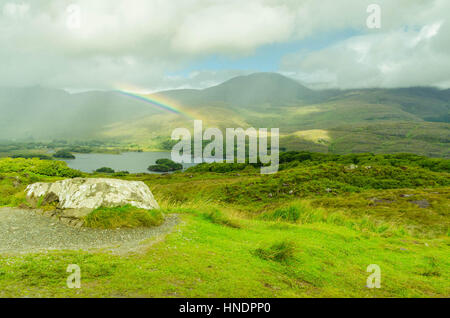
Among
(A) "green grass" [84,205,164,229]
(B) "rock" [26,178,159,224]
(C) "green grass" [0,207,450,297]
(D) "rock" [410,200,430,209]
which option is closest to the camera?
(C) "green grass" [0,207,450,297]

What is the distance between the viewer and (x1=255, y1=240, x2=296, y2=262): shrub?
6.29 meters

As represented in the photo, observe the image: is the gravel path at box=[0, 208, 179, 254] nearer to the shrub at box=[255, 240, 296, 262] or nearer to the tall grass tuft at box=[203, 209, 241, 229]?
the tall grass tuft at box=[203, 209, 241, 229]

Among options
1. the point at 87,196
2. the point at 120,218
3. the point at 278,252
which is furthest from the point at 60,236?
the point at 278,252

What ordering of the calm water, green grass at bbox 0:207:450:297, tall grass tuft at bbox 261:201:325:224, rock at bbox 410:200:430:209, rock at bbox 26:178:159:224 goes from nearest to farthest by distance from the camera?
green grass at bbox 0:207:450:297, rock at bbox 26:178:159:224, tall grass tuft at bbox 261:201:325:224, rock at bbox 410:200:430:209, the calm water

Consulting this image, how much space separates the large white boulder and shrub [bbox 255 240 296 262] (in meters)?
5.12

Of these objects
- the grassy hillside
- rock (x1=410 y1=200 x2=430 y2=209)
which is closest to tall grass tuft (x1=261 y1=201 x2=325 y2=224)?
the grassy hillside

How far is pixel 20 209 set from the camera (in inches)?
410

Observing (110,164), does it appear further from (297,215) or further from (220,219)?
(220,219)

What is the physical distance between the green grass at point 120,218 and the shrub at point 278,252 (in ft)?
13.4

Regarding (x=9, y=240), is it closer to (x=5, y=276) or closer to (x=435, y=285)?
(x=5, y=276)

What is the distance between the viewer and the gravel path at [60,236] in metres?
6.57

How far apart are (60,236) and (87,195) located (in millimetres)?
2147

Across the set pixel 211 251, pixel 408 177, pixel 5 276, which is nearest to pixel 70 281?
pixel 5 276
